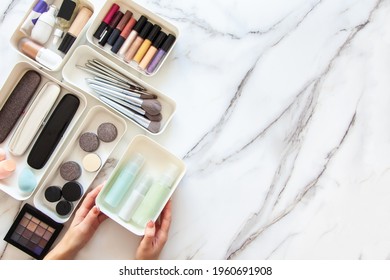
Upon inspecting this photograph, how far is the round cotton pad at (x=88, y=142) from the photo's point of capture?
1.12 m

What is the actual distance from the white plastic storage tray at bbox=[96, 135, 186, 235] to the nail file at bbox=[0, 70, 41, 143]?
0.79 ft

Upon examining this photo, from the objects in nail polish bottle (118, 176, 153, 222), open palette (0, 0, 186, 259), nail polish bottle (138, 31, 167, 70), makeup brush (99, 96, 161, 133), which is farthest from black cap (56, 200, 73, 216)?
nail polish bottle (138, 31, 167, 70)

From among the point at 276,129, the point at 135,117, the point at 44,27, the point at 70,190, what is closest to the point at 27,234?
the point at 70,190

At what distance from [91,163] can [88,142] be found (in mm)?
46

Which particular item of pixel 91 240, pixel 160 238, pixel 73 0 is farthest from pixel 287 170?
pixel 73 0

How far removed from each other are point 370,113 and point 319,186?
0.21m

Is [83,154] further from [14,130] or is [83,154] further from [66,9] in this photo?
[66,9]

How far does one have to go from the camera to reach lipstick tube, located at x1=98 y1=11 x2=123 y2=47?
113 centimetres

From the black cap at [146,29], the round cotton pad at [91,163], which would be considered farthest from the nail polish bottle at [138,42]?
the round cotton pad at [91,163]

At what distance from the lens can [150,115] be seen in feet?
3.68

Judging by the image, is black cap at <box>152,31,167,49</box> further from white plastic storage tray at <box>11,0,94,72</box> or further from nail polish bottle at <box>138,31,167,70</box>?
white plastic storage tray at <box>11,0,94,72</box>

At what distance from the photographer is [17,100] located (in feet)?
3.63

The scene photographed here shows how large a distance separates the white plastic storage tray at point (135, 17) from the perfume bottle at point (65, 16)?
0.05 metres

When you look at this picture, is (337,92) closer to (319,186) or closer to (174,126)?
(319,186)
